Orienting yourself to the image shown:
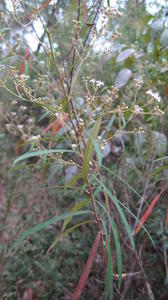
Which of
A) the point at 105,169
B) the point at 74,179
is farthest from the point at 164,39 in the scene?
the point at 74,179

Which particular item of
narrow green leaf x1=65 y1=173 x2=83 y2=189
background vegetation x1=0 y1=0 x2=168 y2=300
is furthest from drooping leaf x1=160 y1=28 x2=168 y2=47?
narrow green leaf x1=65 y1=173 x2=83 y2=189

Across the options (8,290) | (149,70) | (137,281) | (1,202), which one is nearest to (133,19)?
(149,70)

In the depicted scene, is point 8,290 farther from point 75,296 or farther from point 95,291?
point 75,296

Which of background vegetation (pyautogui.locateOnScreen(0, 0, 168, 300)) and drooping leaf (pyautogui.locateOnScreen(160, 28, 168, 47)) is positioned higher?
drooping leaf (pyautogui.locateOnScreen(160, 28, 168, 47))

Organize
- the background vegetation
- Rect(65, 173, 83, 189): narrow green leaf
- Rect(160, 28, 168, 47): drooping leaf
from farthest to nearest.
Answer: Rect(160, 28, 168, 47): drooping leaf → the background vegetation → Rect(65, 173, 83, 189): narrow green leaf

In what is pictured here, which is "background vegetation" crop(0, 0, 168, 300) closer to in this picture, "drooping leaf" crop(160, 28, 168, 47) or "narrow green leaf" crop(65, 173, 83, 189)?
"drooping leaf" crop(160, 28, 168, 47)

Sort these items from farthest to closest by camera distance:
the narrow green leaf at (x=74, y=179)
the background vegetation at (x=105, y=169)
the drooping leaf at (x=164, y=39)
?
the drooping leaf at (x=164, y=39)
the background vegetation at (x=105, y=169)
the narrow green leaf at (x=74, y=179)

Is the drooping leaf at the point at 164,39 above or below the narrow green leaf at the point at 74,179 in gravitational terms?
above

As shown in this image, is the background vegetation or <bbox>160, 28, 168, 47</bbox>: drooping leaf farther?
<bbox>160, 28, 168, 47</bbox>: drooping leaf

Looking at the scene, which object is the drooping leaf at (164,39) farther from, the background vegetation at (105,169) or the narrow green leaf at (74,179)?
the narrow green leaf at (74,179)

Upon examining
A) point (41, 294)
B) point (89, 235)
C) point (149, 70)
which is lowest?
point (41, 294)

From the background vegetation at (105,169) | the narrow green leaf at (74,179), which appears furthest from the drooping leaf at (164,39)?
the narrow green leaf at (74,179)
